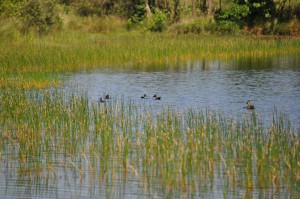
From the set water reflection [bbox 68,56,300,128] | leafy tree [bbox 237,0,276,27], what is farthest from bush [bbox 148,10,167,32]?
water reflection [bbox 68,56,300,128]

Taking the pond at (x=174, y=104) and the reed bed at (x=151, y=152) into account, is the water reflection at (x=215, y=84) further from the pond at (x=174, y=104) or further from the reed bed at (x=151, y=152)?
the reed bed at (x=151, y=152)

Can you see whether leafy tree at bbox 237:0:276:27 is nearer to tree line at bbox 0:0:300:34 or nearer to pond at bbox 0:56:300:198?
tree line at bbox 0:0:300:34

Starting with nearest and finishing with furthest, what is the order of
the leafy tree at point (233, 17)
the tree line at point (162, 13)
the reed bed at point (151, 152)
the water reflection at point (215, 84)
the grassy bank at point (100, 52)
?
the reed bed at point (151, 152)
the water reflection at point (215, 84)
the grassy bank at point (100, 52)
the tree line at point (162, 13)
the leafy tree at point (233, 17)

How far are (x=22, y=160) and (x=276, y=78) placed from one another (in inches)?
513

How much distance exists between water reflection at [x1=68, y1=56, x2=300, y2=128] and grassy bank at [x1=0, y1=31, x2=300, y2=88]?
822 millimetres

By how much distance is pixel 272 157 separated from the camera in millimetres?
9859

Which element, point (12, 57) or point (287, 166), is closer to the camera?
point (287, 166)

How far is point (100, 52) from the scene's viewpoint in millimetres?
26609

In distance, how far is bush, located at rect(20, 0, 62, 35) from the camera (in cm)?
3406

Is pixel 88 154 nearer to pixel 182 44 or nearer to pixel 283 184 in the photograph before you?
pixel 283 184

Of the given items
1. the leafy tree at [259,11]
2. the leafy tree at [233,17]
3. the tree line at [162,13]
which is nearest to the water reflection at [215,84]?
the leafy tree at [233,17]

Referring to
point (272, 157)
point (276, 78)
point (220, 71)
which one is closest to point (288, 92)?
point (276, 78)

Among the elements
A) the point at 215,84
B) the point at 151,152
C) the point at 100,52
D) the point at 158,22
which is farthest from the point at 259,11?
the point at 151,152

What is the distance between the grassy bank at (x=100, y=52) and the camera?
21.5 metres
